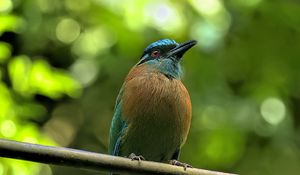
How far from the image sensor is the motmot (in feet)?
11.5

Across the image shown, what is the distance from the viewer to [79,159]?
1.95 metres

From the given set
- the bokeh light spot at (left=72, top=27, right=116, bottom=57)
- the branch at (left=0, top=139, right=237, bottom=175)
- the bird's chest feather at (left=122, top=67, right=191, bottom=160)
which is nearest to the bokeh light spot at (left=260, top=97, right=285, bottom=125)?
the bokeh light spot at (left=72, top=27, right=116, bottom=57)

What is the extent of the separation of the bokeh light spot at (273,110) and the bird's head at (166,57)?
1387mm

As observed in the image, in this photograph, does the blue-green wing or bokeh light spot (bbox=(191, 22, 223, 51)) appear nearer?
the blue-green wing

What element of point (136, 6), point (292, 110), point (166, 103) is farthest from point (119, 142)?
point (292, 110)

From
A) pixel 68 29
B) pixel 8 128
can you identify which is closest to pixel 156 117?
pixel 8 128

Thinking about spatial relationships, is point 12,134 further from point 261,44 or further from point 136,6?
point 261,44

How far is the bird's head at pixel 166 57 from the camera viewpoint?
3.80 meters

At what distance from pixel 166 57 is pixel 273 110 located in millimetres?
1475

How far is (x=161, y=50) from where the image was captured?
12.9 feet

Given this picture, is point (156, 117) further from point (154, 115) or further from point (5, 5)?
point (5, 5)

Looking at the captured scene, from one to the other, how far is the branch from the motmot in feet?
4.71

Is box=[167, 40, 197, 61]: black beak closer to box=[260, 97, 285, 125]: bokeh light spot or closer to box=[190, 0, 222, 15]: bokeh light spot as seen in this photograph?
box=[190, 0, 222, 15]: bokeh light spot

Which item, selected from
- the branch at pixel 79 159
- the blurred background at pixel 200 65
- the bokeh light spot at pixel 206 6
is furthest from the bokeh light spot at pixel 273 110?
the branch at pixel 79 159
